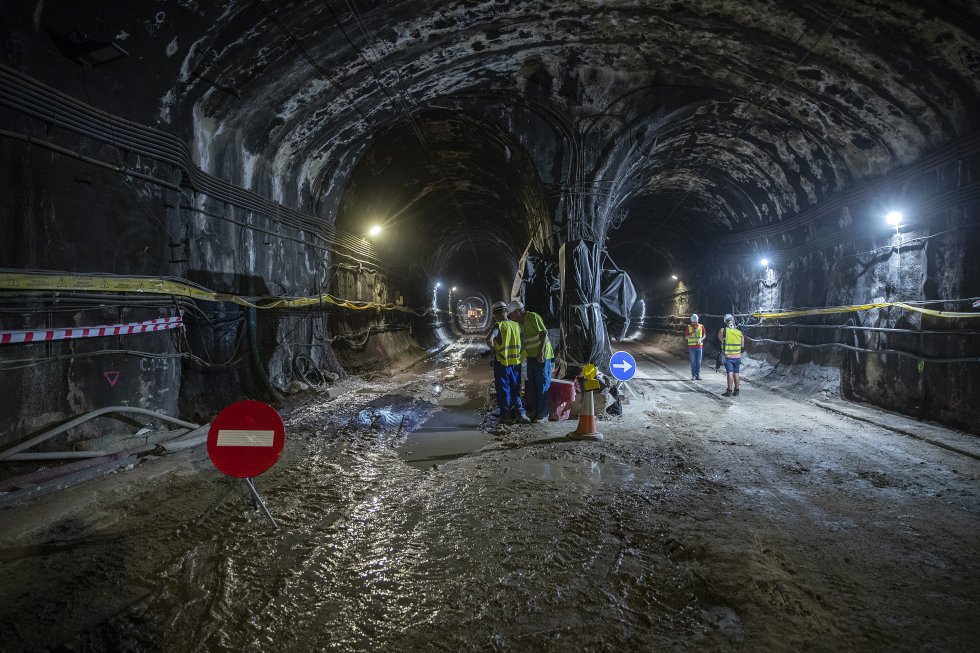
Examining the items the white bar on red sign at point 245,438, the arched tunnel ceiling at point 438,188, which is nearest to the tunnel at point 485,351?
the white bar on red sign at point 245,438

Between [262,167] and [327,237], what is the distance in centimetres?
246

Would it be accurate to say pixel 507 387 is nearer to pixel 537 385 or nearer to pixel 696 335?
pixel 537 385

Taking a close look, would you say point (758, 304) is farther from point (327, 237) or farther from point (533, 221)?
point (327, 237)

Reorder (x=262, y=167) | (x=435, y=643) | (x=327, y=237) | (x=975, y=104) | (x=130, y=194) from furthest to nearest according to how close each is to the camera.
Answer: (x=327, y=237)
(x=262, y=167)
(x=975, y=104)
(x=130, y=194)
(x=435, y=643)

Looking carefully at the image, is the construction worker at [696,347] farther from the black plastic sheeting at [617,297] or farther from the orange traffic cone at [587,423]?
the orange traffic cone at [587,423]

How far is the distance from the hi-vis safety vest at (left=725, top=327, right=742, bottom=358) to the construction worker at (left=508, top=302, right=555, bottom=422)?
4.59 m

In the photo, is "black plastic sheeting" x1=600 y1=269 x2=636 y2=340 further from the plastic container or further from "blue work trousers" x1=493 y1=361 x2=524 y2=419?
"blue work trousers" x1=493 y1=361 x2=524 y2=419

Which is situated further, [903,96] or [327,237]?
[327,237]

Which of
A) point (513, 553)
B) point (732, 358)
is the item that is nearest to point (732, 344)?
point (732, 358)

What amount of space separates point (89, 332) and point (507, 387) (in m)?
4.92

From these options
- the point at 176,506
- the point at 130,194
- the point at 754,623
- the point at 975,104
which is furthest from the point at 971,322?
the point at 130,194

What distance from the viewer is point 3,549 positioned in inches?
106

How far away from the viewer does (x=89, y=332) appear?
452cm

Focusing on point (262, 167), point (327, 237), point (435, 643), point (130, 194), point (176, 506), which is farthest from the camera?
point (327, 237)
